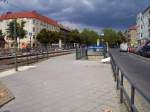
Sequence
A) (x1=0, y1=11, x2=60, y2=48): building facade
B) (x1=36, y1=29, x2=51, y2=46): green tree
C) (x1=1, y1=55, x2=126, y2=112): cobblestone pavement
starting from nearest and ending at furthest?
1. (x1=1, y1=55, x2=126, y2=112): cobblestone pavement
2. (x1=36, y1=29, x2=51, y2=46): green tree
3. (x1=0, y1=11, x2=60, y2=48): building facade

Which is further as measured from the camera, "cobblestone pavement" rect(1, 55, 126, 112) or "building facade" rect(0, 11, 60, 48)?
"building facade" rect(0, 11, 60, 48)

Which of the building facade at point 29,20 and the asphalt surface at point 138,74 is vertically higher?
the building facade at point 29,20

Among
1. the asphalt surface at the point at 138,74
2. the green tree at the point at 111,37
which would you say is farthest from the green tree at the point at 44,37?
the asphalt surface at the point at 138,74

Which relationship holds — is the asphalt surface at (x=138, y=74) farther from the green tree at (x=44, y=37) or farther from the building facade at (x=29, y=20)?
the building facade at (x=29, y=20)

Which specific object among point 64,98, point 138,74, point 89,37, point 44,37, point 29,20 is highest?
point 29,20

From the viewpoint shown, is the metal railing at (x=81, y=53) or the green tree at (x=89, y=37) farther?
the green tree at (x=89, y=37)

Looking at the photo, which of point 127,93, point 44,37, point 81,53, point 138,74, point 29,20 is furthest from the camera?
point 29,20

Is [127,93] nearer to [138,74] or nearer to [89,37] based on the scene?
[138,74]

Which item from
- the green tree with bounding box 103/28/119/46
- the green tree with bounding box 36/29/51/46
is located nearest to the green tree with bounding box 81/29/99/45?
the green tree with bounding box 103/28/119/46

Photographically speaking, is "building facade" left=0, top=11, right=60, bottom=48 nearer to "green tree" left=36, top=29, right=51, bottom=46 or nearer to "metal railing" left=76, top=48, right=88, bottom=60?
"green tree" left=36, top=29, right=51, bottom=46

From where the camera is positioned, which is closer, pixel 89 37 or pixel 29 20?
A: pixel 29 20

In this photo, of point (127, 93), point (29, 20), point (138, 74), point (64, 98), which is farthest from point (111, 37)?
point (127, 93)

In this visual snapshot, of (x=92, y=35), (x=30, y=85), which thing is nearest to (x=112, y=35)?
(x=92, y=35)

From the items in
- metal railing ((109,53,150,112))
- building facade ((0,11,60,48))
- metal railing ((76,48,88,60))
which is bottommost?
metal railing ((76,48,88,60))
